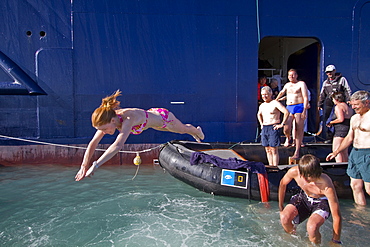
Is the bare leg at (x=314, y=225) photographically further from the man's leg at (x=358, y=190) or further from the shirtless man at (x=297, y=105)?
the shirtless man at (x=297, y=105)

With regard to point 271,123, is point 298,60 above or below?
above

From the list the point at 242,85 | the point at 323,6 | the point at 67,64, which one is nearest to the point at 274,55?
the point at 323,6

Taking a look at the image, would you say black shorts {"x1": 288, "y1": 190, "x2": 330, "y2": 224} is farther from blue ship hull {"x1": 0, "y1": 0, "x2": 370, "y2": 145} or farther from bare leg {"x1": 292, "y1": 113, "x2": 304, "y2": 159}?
blue ship hull {"x1": 0, "y1": 0, "x2": 370, "y2": 145}

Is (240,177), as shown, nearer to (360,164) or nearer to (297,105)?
(360,164)

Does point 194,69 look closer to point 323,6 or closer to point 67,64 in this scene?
point 67,64

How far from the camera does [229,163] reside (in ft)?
16.5

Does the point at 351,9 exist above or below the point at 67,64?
above

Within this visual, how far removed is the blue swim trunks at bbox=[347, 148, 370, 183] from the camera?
420 cm

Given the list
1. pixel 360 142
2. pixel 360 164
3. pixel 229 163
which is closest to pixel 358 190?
pixel 360 164

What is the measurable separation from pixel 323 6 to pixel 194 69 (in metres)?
3.81

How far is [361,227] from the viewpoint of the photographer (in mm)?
3980

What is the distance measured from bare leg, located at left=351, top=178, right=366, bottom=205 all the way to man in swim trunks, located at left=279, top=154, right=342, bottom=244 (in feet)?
4.71

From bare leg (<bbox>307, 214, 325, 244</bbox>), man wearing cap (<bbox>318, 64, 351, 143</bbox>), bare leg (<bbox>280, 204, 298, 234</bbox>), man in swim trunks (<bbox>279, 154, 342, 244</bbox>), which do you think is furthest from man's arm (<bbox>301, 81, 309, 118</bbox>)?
bare leg (<bbox>307, 214, 325, 244</bbox>)

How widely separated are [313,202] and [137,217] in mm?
2455
